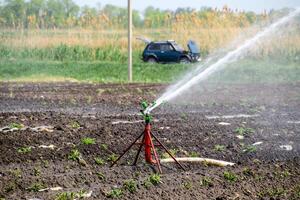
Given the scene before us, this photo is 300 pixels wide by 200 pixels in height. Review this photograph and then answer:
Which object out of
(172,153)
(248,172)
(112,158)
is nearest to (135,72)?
(172,153)

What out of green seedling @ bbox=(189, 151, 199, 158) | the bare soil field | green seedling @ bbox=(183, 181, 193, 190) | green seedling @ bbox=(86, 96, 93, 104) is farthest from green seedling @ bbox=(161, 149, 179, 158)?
green seedling @ bbox=(86, 96, 93, 104)

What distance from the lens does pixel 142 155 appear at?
1040 centimetres

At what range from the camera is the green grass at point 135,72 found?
2692 centimetres

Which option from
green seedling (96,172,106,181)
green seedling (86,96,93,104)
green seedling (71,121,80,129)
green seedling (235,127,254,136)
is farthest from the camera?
green seedling (86,96,93,104)

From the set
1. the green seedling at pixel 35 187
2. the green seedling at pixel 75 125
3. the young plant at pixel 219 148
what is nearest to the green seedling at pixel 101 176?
the green seedling at pixel 35 187

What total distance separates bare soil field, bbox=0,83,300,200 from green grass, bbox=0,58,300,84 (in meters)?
7.75

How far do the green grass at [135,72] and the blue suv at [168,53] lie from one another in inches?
90.8

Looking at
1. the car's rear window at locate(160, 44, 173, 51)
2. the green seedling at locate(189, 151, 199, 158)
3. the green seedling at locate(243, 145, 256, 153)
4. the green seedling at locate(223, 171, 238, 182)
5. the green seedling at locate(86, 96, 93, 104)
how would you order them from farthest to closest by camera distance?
the car's rear window at locate(160, 44, 173, 51) → the green seedling at locate(86, 96, 93, 104) → the green seedling at locate(243, 145, 256, 153) → the green seedling at locate(189, 151, 199, 158) → the green seedling at locate(223, 171, 238, 182)

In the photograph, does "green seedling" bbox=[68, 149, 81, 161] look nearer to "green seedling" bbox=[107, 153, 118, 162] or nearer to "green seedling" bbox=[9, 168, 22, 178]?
"green seedling" bbox=[107, 153, 118, 162]

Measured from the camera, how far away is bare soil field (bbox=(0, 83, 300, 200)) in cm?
838

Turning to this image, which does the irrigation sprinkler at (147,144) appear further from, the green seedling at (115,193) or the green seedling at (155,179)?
the green seedling at (115,193)

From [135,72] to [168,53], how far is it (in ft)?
18.1

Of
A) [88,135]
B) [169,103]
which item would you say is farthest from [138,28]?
[88,135]

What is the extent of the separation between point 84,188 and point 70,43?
2896 cm
